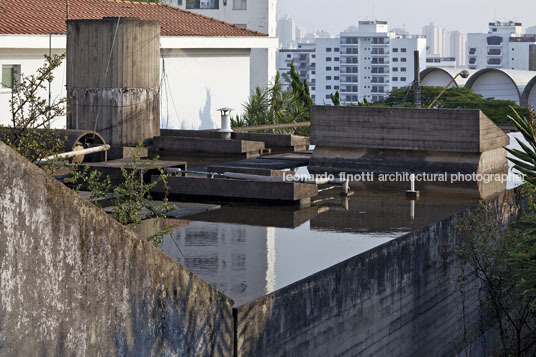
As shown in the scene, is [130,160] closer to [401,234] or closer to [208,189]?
[208,189]

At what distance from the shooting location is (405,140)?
1609 cm

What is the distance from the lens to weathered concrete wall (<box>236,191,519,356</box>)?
8.26 m

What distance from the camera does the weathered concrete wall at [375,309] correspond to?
325 inches

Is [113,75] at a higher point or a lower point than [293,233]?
higher

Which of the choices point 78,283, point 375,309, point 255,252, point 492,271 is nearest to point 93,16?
point 492,271

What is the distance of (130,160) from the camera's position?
1595 centimetres

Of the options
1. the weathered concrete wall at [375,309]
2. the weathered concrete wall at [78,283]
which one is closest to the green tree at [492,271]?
the weathered concrete wall at [375,309]

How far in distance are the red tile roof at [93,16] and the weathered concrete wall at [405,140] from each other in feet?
33.5

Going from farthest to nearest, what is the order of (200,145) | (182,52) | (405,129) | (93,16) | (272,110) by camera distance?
1. (272,110)
2. (182,52)
3. (93,16)
4. (200,145)
5. (405,129)

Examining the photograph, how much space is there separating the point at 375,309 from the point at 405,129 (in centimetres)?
651

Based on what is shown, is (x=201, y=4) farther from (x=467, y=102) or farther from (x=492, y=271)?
(x=492, y=271)

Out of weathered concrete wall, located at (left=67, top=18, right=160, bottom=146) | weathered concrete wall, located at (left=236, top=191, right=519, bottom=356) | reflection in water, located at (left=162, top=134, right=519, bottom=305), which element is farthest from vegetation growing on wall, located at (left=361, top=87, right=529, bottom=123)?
weathered concrete wall, located at (left=236, top=191, right=519, bottom=356)

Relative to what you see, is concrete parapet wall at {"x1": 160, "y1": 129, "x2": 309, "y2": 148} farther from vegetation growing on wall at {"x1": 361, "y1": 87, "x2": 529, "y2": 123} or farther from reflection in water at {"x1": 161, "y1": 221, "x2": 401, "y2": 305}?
vegetation growing on wall at {"x1": 361, "y1": 87, "x2": 529, "y2": 123}

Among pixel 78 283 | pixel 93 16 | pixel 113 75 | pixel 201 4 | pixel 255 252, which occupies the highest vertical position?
pixel 201 4
